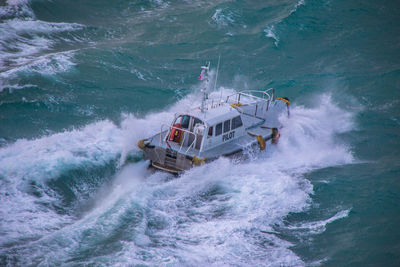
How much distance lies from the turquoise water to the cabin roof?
1.44m

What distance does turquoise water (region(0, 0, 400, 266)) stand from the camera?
10.6m

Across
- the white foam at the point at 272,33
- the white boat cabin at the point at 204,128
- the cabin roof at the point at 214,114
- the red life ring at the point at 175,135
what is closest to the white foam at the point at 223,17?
the white foam at the point at 272,33

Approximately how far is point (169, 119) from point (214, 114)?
2.91m

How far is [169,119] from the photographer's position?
659 inches

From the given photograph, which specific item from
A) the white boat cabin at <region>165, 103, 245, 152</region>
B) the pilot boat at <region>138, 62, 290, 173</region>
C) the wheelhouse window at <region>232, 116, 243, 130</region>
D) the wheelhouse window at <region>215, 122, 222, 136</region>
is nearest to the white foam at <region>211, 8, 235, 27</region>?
the pilot boat at <region>138, 62, 290, 173</region>

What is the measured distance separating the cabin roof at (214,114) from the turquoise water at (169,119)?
1439 mm

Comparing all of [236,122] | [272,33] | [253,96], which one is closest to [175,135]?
[236,122]

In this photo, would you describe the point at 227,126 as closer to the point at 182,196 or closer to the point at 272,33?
the point at 182,196

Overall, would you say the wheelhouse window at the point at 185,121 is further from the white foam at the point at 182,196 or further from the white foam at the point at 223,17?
the white foam at the point at 223,17

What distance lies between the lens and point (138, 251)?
32.7ft

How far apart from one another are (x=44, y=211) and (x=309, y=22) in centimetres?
2192

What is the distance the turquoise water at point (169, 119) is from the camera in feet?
34.7

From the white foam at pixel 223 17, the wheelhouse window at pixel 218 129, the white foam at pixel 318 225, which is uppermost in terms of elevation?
the white foam at pixel 223 17

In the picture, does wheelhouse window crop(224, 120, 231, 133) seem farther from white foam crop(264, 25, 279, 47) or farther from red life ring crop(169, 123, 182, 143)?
white foam crop(264, 25, 279, 47)
